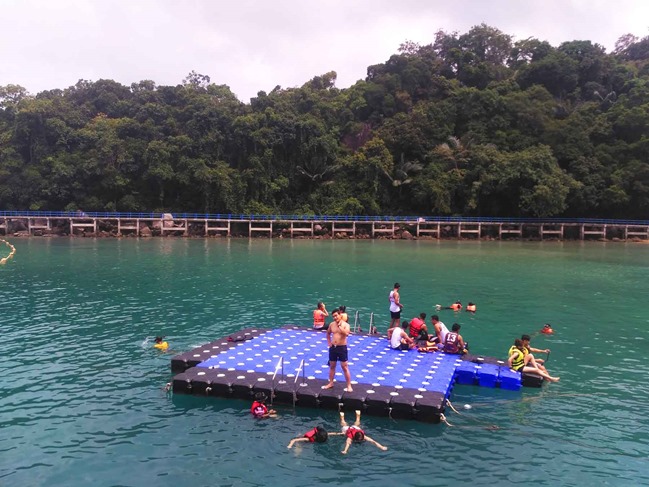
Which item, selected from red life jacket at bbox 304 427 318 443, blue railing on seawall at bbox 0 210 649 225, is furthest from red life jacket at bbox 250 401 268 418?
blue railing on seawall at bbox 0 210 649 225

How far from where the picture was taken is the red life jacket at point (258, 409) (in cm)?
1209

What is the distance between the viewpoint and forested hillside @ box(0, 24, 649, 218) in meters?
69.5

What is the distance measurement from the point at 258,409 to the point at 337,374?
2.76 m

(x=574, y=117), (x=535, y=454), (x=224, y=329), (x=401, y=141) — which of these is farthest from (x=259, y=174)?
A: (x=535, y=454)

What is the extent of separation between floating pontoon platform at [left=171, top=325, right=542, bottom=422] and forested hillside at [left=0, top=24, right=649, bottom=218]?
55.5m

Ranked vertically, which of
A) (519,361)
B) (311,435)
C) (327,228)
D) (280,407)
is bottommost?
(280,407)

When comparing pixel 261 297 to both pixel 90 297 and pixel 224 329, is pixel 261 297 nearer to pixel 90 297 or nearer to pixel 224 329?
pixel 224 329

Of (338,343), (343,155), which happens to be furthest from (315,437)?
(343,155)

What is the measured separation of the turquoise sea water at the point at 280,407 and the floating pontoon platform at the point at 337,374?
0.38 m

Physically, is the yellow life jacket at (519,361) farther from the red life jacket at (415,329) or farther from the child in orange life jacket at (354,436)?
the child in orange life jacket at (354,436)

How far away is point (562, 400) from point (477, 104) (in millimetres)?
71518

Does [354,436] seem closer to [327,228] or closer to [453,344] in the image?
[453,344]

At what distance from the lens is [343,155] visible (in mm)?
79438

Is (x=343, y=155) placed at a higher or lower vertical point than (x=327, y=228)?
higher
